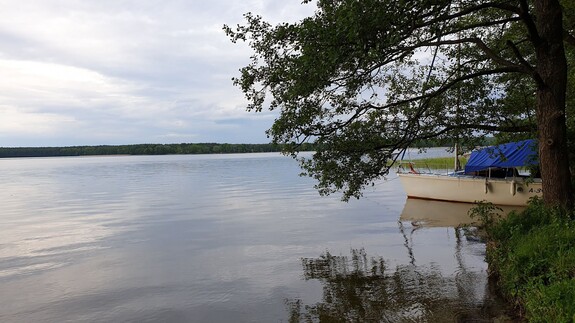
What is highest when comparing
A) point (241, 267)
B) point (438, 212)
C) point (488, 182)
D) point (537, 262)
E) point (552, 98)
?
point (552, 98)

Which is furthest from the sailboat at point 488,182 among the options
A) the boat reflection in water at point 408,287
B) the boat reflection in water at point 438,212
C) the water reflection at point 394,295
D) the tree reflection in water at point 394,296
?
the tree reflection in water at point 394,296

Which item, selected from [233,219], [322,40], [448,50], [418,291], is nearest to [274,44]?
[322,40]

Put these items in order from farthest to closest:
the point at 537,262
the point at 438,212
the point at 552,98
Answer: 1. the point at 438,212
2. the point at 552,98
3. the point at 537,262

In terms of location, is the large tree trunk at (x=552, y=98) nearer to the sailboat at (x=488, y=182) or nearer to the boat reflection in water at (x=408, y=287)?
the boat reflection in water at (x=408, y=287)

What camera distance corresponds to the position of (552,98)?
8922 mm

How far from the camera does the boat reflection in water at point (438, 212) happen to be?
20508 mm

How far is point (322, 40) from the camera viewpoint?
8.09 metres

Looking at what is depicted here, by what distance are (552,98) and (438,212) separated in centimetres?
1557

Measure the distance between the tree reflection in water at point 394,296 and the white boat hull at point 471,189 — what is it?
12940mm

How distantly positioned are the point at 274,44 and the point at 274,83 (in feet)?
2.74

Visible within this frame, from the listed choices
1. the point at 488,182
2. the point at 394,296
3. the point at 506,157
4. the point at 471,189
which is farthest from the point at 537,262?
the point at 471,189

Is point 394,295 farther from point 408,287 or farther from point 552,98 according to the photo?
point 552,98

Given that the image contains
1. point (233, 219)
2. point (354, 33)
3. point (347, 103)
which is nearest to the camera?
point (354, 33)

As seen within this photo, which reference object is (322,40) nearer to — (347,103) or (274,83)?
(274,83)
